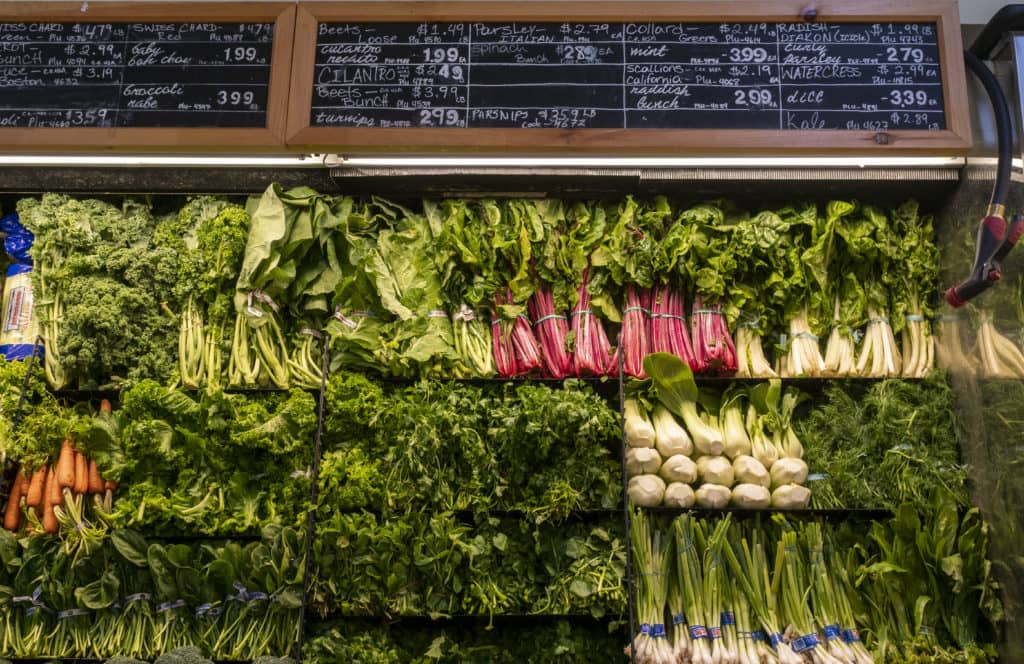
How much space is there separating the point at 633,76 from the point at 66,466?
363 centimetres

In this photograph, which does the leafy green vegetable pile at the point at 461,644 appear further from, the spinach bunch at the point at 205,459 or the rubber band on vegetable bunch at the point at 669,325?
the rubber band on vegetable bunch at the point at 669,325

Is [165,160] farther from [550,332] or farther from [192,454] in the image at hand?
[550,332]

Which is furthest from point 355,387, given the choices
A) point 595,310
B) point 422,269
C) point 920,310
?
point 920,310

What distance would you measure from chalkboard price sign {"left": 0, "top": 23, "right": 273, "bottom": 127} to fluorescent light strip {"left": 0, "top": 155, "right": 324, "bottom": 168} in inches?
7.3

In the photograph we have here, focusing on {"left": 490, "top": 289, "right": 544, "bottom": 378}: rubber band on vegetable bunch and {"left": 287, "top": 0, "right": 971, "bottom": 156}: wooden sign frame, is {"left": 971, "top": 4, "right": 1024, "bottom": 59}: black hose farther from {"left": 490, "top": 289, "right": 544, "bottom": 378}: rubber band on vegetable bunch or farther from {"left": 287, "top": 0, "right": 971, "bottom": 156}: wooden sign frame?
{"left": 490, "top": 289, "right": 544, "bottom": 378}: rubber band on vegetable bunch

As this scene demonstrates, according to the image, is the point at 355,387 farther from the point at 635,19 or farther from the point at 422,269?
the point at 635,19

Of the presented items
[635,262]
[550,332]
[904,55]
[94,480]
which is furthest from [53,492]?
[904,55]

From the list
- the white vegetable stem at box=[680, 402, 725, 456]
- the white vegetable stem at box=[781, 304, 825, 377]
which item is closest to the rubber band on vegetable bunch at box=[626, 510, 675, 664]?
the white vegetable stem at box=[680, 402, 725, 456]

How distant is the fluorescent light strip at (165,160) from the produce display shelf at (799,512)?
104 inches

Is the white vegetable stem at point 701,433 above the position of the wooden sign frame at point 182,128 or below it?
below

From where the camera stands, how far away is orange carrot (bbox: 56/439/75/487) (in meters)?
4.03

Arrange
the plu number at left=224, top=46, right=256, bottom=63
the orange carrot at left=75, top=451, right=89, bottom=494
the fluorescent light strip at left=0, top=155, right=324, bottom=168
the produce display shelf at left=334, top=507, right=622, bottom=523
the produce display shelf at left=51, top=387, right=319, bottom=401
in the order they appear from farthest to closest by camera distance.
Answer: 1. the plu number at left=224, top=46, right=256, bottom=63
2. the fluorescent light strip at left=0, top=155, right=324, bottom=168
3. the produce display shelf at left=51, top=387, right=319, bottom=401
4. the orange carrot at left=75, top=451, right=89, bottom=494
5. the produce display shelf at left=334, top=507, right=622, bottom=523

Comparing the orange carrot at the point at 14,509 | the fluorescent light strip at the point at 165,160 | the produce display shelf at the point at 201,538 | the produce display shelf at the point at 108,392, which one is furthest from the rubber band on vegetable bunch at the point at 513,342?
the orange carrot at the point at 14,509

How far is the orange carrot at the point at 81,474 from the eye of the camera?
4.07 m
